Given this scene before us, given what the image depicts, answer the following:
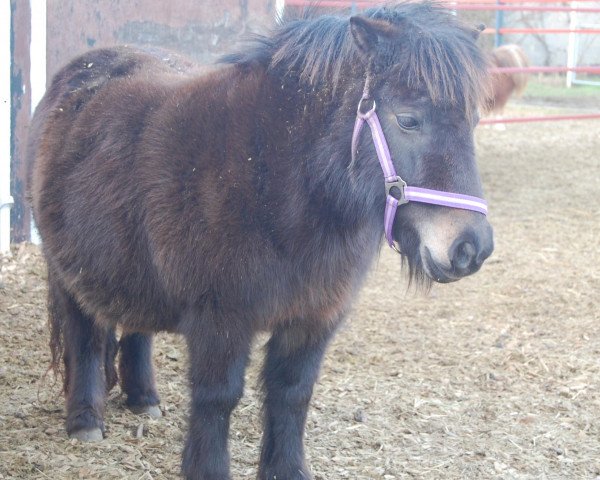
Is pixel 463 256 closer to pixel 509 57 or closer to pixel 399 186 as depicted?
pixel 399 186

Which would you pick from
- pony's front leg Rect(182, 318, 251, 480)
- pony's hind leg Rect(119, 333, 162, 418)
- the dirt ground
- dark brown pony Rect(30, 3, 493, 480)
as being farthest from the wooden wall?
pony's front leg Rect(182, 318, 251, 480)

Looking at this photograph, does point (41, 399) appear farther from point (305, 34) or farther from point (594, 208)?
point (594, 208)

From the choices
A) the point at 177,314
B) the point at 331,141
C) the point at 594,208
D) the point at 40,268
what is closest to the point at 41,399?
the point at 177,314

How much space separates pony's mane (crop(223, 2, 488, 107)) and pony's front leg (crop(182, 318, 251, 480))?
849 mm

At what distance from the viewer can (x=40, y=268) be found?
527 centimetres

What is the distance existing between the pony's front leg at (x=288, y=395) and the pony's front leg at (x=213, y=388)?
0.24 m

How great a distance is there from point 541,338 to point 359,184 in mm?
2547

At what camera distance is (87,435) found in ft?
11.4

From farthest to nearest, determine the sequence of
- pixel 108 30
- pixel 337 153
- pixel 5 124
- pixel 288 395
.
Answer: pixel 108 30, pixel 5 124, pixel 288 395, pixel 337 153

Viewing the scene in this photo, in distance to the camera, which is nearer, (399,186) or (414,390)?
(399,186)

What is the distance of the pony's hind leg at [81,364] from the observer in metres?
3.49

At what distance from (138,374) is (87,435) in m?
0.40

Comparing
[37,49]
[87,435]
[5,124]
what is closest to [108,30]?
[37,49]

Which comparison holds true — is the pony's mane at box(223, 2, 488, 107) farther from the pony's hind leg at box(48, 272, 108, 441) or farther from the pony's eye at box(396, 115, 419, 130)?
the pony's hind leg at box(48, 272, 108, 441)
